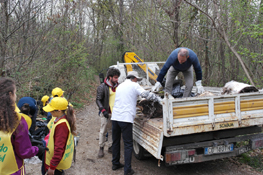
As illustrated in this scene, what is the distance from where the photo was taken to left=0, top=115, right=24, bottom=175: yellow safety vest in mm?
2043

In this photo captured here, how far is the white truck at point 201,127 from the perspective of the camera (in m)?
3.46

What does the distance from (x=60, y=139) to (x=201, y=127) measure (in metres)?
2.26

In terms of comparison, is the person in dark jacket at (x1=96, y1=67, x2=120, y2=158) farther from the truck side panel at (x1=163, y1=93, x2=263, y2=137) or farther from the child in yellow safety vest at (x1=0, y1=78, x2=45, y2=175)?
the child in yellow safety vest at (x1=0, y1=78, x2=45, y2=175)

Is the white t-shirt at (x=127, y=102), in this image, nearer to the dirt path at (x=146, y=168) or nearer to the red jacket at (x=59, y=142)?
the dirt path at (x=146, y=168)

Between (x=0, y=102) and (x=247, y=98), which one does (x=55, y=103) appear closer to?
(x=0, y=102)

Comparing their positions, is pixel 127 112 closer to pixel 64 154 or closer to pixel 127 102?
pixel 127 102

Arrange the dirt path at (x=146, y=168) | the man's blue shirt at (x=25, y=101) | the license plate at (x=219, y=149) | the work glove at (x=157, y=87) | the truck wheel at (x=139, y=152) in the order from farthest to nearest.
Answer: the work glove at (x=157, y=87), the truck wheel at (x=139, y=152), the dirt path at (x=146, y=168), the license plate at (x=219, y=149), the man's blue shirt at (x=25, y=101)

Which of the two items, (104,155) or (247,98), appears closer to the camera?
(247,98)

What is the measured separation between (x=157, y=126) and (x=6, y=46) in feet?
16.0

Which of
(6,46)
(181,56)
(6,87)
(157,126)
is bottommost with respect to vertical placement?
(157,126)

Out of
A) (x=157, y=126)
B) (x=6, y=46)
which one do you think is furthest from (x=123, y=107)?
(x=6, y=46)

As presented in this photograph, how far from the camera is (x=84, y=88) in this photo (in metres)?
13.1

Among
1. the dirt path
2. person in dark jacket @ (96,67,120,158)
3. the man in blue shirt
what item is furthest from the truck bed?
the man in blue shirt

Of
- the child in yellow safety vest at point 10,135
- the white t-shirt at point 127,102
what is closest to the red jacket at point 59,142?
the child in yellow safety vest at point 10,135
